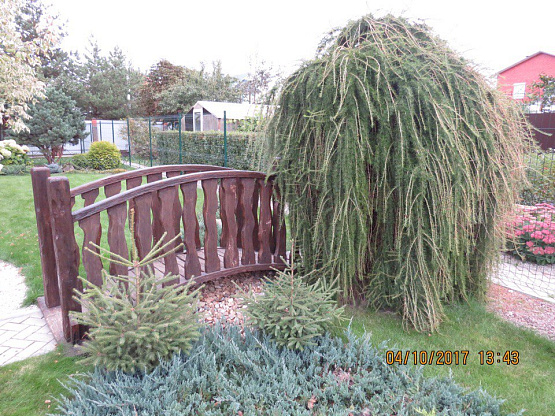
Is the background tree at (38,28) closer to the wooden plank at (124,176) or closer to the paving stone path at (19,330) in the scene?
the wooden plank at (124,176)

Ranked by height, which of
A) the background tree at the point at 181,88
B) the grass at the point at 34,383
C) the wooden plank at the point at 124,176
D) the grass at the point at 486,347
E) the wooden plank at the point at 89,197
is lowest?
the grass at the point at 34,383

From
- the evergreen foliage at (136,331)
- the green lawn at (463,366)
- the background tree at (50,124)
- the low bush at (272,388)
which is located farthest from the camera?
the background tree at (50,124)

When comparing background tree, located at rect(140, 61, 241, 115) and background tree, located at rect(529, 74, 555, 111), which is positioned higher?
background tree, located at rect(140, 61, 241, 115)

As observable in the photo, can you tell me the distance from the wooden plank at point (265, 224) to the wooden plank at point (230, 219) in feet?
0.87

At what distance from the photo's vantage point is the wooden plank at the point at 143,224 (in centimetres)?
278

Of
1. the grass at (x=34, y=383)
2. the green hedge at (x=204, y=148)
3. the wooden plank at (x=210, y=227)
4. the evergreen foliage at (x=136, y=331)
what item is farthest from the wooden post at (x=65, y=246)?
the green hedge at (x=204, y=148)

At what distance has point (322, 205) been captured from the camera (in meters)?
2.92

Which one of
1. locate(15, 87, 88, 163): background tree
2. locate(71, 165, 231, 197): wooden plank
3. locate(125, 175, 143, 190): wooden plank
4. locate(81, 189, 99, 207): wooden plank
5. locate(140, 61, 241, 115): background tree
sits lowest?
locate(81, 189, 99, 207): wooden plank

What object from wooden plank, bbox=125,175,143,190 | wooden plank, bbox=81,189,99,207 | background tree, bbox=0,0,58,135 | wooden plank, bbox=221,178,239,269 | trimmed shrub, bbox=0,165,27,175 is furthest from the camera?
trimmed shrub, bbox=0,165,27,175

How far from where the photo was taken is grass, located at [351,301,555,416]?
2.19 m

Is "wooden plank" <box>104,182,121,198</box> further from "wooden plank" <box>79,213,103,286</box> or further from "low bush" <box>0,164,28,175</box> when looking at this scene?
"low bush" <box>0,164,28,175</box>

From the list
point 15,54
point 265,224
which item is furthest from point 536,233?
point 15,54

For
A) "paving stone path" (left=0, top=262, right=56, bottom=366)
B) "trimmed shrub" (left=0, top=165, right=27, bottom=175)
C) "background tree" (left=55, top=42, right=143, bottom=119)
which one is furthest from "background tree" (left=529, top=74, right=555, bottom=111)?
"background tree" (left=55, top=42, right=143, bottom=119)

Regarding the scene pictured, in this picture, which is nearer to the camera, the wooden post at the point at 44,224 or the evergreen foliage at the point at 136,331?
the evergreen foliage at the point at 136,331
